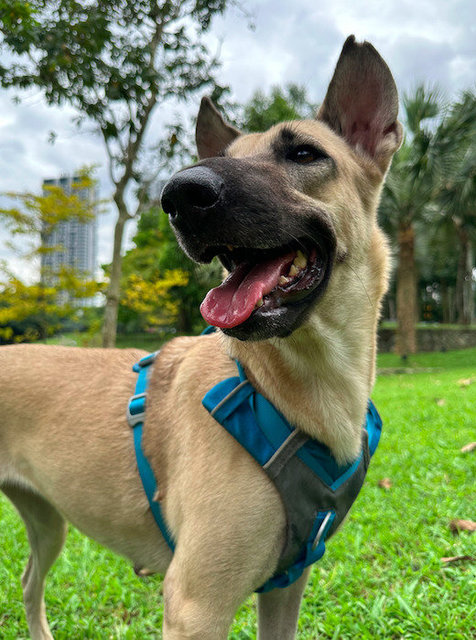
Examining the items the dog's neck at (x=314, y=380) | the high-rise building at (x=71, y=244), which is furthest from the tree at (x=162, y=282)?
the dog's neck at (x=314, y=380)

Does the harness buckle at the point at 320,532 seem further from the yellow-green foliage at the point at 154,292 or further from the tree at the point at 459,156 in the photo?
the yellow-green foliage at the point at 154,292

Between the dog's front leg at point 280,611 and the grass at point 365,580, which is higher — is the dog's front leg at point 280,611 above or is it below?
above

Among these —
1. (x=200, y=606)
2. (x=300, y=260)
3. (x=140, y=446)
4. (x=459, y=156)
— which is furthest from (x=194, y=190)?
(x=459, y=156)

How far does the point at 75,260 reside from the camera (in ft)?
57.2

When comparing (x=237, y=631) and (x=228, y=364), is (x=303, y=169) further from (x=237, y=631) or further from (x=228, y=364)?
(x=237, y=631)

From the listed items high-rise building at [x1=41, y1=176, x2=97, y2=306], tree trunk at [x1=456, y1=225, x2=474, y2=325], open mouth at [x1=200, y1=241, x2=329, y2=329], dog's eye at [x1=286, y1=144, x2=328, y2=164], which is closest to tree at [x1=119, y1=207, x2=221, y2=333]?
high-rise building at [x1=41, y1=176, x2=97, y2=306]

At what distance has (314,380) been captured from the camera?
175 centimetres

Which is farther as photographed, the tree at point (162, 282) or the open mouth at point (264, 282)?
the tree at point (162, 282)

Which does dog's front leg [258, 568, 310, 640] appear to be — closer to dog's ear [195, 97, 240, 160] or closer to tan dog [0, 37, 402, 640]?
tan dog [0, 37, 402, 640]

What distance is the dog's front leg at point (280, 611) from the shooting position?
79.4 inches

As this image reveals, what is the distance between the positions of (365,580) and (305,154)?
2.44 metres

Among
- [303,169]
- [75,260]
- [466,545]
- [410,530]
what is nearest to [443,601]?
[466,545]

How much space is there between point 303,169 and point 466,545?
2586mm

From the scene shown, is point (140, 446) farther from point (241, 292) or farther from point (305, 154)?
point (305, 154)
